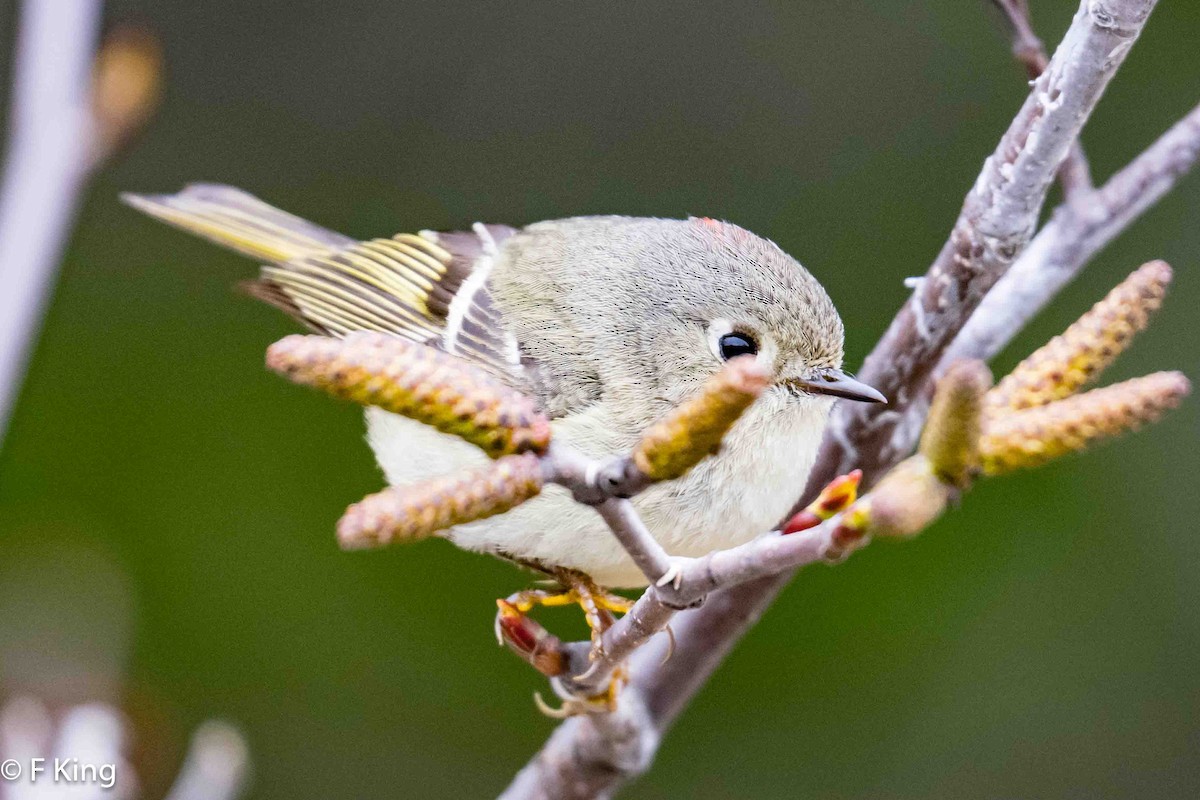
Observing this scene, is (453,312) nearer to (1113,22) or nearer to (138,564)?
(1113,22)

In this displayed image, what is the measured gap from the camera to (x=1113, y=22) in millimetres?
1005

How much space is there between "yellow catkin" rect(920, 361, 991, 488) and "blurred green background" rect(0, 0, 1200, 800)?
1.54 metres

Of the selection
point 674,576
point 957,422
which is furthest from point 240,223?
point 957,422

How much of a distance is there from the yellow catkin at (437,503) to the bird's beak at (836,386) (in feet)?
1.91

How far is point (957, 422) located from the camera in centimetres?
63

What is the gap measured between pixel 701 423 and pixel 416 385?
5.7 inches

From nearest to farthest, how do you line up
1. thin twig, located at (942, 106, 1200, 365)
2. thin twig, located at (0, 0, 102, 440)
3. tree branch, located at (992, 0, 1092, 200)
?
thin twig, located at (0, 0, 102, 440) < tree branch, located at (992, 0, 1092, 200) < thin twig, located at (942, 106, 1200, 365)

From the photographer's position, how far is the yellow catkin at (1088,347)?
A: 0.79m

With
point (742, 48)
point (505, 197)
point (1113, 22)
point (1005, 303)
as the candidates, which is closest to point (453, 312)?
point (1005, 303)

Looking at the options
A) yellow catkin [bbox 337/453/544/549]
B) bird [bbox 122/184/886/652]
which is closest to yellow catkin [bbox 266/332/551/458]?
yellow catkin [bbox 337/453/544/549]

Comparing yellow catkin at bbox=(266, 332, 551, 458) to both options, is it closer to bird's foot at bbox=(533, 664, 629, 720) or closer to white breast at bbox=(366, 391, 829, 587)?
white breast at bbox=(366, 391, 829, 587)

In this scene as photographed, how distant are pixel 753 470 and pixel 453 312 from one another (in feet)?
1.59

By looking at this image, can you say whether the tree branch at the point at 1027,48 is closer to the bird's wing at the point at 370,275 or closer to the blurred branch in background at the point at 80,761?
the bird's wing at the point at 370,275

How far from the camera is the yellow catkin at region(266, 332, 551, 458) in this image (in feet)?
2.10
